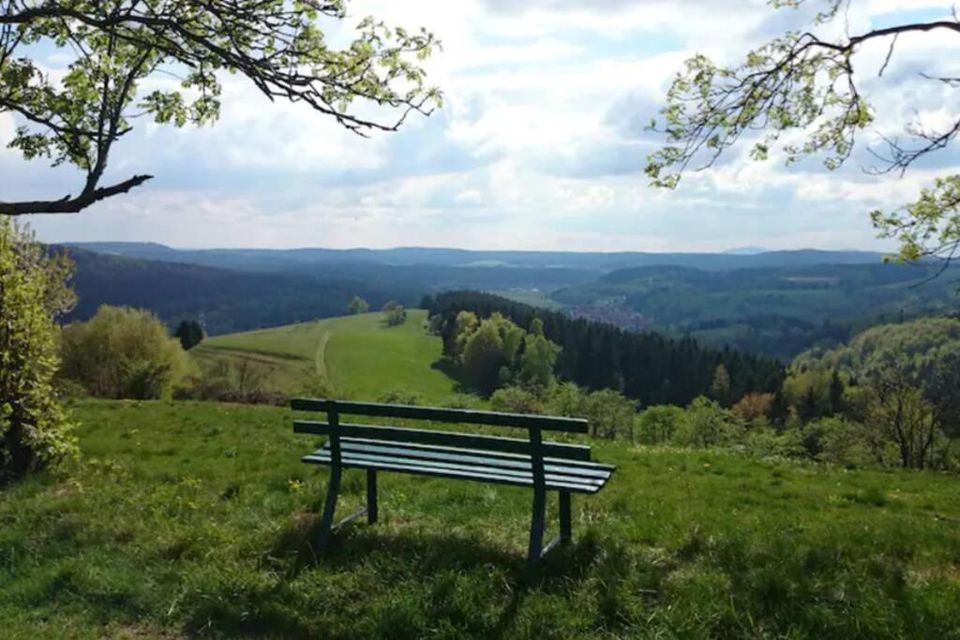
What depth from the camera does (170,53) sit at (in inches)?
319

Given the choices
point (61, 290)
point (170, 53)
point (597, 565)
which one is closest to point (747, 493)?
point (597, 565)

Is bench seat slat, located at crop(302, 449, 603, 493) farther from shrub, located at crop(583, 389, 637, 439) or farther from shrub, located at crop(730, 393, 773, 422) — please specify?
shrub, located at crop(730, 393, 773, 422)

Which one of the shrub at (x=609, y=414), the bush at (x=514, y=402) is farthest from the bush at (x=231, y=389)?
the shrub at (x=609, y=414)

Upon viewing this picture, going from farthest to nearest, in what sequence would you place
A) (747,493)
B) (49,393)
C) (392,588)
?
(49,393) < (747,493) < (392,588)

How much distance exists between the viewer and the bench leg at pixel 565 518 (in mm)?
7691

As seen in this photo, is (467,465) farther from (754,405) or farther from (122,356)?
(754,405)

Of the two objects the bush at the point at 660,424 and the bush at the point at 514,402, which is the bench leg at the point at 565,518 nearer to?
the bush at the point at 514,402

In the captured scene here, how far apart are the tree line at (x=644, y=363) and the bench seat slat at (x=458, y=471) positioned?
3982 inches

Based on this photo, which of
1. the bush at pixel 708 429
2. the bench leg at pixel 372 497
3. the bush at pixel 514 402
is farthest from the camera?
the bush at pixel 514 402

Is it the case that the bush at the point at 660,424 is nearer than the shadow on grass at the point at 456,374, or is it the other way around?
the bush at the point at 660,424

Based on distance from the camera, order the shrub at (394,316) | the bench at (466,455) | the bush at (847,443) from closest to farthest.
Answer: the bench at (466,455), the bush at (847,443), the shrub at (394,316)

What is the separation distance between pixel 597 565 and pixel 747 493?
5.60 meters

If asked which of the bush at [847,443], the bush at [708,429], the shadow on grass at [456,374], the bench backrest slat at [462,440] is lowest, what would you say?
the shadow on grass at [456,374]

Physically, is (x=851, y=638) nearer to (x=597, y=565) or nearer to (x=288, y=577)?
(x=597, y=565)
